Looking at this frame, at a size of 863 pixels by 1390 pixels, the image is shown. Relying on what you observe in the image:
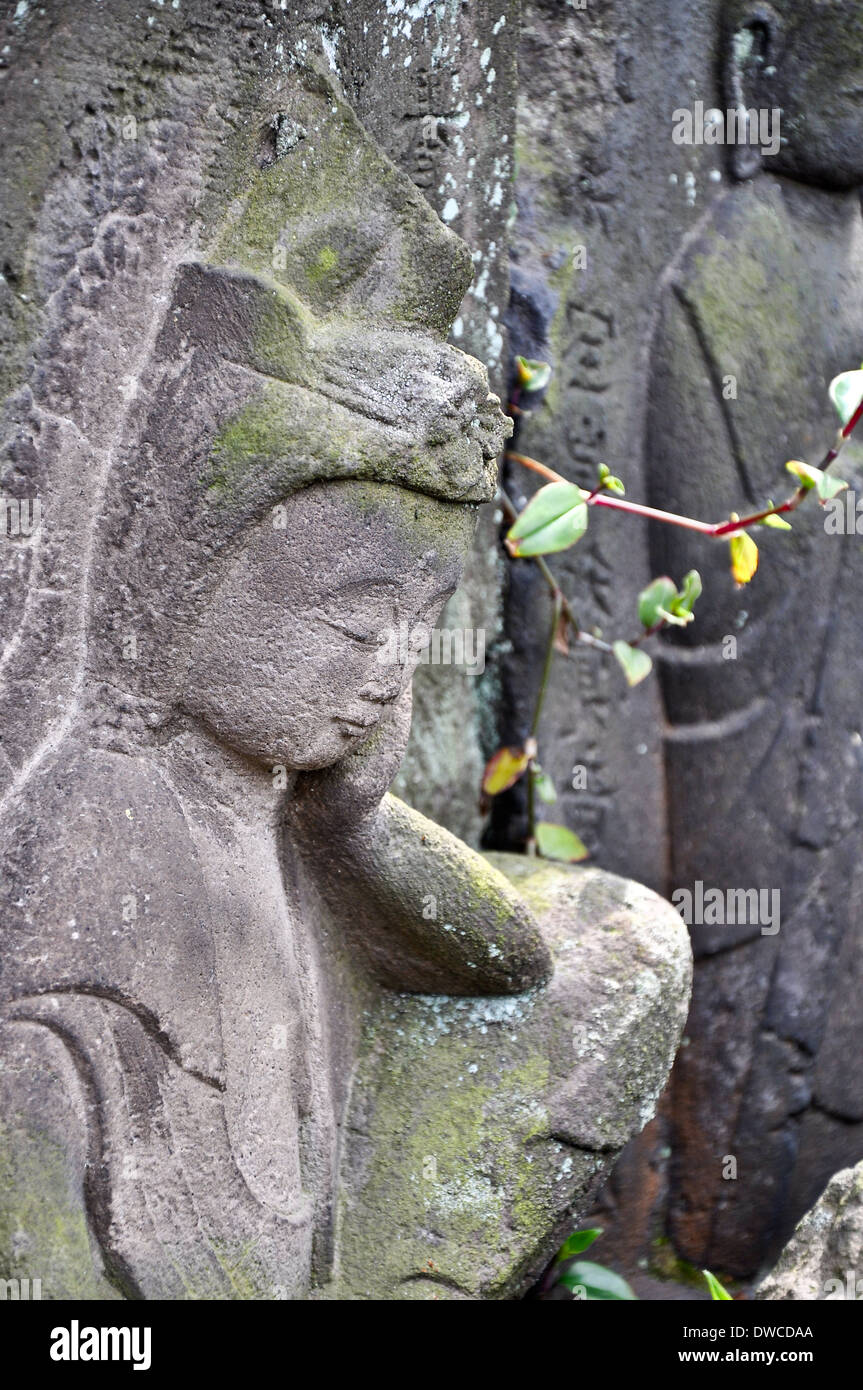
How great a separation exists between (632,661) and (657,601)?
8cm

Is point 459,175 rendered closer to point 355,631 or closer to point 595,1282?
point 355,631

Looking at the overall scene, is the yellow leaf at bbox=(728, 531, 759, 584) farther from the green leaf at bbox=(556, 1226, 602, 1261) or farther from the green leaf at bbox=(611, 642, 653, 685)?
the green leaf at bbox=(556, 1226, 602, 1261)

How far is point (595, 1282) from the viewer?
175 centimetres

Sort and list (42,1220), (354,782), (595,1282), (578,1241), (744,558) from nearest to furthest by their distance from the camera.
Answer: (42,1220)
(354,782)
(744,558)
(578,1241)
(595,1282)

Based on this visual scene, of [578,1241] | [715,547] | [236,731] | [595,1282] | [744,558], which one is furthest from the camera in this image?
[715,547]

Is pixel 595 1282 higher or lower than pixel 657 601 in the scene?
lower

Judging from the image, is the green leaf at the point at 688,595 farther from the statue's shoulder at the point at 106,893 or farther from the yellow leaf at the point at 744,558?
the statue's shoulder at the point at 106,893

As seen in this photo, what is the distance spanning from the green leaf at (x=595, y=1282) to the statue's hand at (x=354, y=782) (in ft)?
2.54

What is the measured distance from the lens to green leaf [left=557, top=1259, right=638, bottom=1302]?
1.73 metres

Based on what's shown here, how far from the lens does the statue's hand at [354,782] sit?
1.32 metres

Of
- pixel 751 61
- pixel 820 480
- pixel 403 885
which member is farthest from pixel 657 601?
pixel 751 61

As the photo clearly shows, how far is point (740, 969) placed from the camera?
1.92m

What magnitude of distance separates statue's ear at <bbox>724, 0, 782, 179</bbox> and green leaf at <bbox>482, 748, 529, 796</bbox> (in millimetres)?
851

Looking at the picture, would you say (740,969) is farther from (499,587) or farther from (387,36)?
(387,36)
